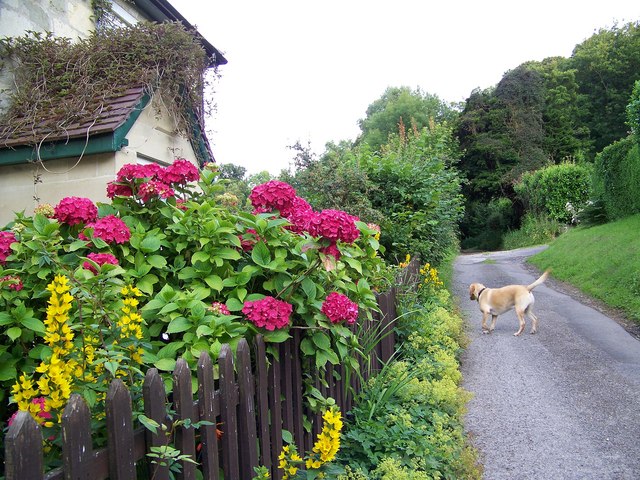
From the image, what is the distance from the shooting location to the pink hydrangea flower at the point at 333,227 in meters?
2.22

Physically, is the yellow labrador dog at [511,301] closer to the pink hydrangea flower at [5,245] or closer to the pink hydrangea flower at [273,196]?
the pink hydrangea flower at [273,196]

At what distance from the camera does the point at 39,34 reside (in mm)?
5988

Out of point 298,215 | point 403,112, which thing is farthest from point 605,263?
point 403,112

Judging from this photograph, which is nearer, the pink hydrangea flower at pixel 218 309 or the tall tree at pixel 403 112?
the pink hydrangea flower at pixel 218 309

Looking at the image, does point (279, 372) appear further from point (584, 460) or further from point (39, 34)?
point (39, 34)

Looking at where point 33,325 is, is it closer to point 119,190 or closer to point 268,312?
point 268,312

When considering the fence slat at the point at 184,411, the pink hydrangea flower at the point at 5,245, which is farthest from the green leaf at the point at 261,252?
the pink hydrangea flower at the point at 5,245

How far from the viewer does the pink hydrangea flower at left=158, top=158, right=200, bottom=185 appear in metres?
2.73

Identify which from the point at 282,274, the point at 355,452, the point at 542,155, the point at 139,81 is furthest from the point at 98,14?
the point at 542,155

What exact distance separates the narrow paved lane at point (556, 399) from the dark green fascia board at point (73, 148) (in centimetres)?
477

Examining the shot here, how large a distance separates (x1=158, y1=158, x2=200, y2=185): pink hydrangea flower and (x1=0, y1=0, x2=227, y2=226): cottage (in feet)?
9.79

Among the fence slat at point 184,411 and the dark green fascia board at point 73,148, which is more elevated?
the dark green fascia board at point 73,148

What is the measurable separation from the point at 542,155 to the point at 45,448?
34.5 m

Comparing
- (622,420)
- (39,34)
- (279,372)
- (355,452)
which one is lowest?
(622,420)
